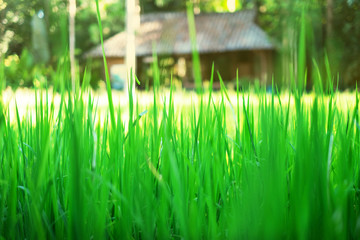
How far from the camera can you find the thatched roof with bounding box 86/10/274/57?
53.6 ft

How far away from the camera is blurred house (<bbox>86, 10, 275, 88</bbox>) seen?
16.5 meters

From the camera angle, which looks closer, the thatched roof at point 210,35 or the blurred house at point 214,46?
the thatched roof at point 210,35

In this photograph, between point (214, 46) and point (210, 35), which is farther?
point (210, 35)

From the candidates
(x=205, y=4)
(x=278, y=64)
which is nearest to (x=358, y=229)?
(x=278, y=64)

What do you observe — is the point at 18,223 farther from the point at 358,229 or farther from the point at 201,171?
the point at 358,229

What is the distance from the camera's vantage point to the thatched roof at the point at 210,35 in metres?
16.3

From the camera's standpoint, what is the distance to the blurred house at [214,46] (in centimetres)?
1647

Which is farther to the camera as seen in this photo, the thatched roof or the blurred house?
the blurred house

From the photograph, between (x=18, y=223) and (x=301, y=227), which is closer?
(x=301, y=227)

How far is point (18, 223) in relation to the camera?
591mm

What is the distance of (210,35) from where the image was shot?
17.3 m

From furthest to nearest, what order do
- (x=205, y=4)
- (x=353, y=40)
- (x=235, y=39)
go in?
(x=205, y=4)
(x=235, y=39)
(x=353, y=40)

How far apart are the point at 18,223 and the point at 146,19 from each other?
19.9 meters

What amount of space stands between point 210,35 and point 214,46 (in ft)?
3.02
